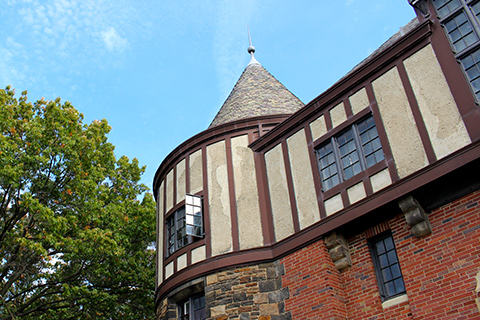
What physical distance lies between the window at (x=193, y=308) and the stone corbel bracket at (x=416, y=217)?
17.9 ft

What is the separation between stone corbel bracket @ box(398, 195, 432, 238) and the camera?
8.12m

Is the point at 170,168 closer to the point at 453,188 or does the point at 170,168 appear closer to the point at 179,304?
the point at 179,304

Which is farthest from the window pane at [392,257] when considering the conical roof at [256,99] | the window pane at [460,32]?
Answer: the conical roof at [256,99]

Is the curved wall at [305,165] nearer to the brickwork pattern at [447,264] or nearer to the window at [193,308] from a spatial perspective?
the window at [193,308]

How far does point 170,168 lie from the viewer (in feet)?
45.4

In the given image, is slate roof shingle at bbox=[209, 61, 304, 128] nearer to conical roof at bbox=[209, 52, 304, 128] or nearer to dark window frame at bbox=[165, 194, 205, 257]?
conical roof at bbox=[209, 52, 304, 128]

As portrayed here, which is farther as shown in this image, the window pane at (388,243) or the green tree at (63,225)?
the green tree at (63,225)

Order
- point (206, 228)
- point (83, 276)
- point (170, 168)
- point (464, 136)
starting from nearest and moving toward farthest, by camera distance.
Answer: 1. point (464, 136)
2. point (206, 228)
3. point (170, 168)
4. point (83, 276)

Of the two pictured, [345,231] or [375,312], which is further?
[345,231]

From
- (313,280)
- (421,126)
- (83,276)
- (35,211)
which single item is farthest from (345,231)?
(83,276)

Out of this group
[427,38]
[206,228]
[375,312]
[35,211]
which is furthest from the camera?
[35,211]

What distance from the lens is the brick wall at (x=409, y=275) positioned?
745 centimetres

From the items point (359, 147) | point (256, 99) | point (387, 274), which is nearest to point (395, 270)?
point (387, 274)

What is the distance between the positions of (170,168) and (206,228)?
9.90ft
